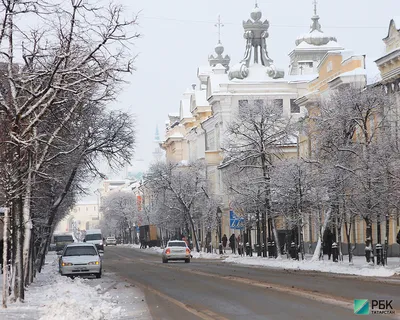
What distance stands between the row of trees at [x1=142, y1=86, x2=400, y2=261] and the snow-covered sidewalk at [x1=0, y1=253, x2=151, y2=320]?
12.7 meters

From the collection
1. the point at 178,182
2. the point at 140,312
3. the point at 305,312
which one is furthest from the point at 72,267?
the point at 178,182

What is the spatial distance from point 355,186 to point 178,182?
48360mm

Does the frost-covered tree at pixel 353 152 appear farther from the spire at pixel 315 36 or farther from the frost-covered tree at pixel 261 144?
the spire at pixel 315 36

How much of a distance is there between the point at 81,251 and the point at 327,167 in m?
11.5

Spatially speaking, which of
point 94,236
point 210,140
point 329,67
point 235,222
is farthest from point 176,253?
point 210,140

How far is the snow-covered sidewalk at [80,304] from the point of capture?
57.7ft

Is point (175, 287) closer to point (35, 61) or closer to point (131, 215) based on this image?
point (35, 61)

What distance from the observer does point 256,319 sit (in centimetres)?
1775

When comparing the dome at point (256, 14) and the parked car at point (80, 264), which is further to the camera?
the dome at point (256, 14)

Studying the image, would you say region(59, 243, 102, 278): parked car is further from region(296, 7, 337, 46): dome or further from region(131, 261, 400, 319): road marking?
region(296, 7, 337, 46): dome

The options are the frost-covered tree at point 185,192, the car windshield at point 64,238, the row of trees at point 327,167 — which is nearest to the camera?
the row of trees at point 327,167

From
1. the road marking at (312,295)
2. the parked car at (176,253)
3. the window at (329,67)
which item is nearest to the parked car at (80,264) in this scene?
the road marking at (312,295)

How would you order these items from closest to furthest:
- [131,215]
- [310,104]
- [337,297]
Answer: [337,297] → [310,104] → [131,215]

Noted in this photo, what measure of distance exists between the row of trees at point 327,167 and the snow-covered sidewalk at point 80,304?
1272 centimetres
